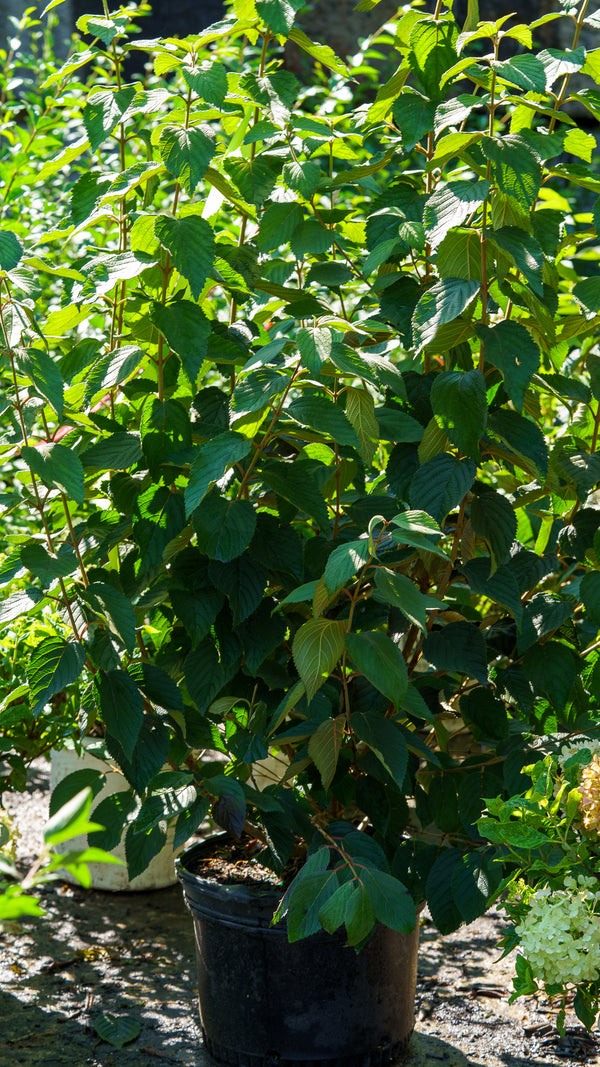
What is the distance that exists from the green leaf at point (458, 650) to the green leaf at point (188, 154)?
683 mm

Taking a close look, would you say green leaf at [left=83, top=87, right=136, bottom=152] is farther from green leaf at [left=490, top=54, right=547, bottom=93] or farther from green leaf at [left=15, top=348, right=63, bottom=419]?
green leaf at [left=490, top=54, right=547, bottom=93]

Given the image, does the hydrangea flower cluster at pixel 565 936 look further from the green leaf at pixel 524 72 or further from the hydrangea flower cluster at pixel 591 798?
the green leaf at pixel 524 72

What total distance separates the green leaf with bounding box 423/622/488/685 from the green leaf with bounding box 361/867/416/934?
11.8 inches

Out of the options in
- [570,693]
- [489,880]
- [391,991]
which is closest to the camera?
[489,880]

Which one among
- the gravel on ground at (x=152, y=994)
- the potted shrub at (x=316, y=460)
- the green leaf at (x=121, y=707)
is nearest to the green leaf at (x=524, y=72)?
the potted shrub at (x=316, y=460)

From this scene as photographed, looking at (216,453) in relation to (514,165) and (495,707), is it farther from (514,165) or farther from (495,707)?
(495,707)

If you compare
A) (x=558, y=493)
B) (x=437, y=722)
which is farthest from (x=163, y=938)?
(x=558, y=493)

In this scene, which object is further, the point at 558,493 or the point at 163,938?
the point at 163,938

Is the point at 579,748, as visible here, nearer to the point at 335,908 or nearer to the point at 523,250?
the point at 335,908

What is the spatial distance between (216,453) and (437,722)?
61 cm

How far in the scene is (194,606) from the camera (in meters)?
1.41

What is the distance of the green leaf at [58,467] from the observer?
1.29 meters

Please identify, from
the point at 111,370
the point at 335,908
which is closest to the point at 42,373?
the point at 111,370

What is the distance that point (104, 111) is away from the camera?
1.41 m
